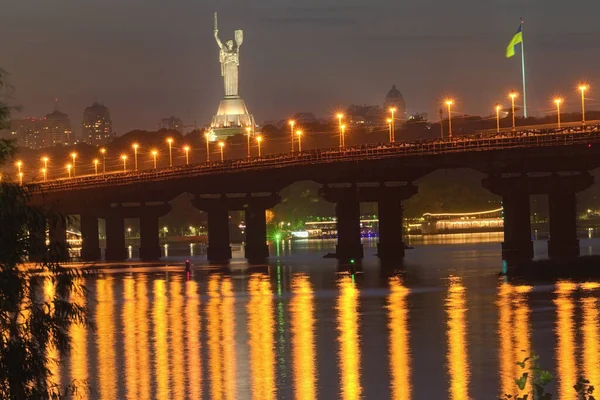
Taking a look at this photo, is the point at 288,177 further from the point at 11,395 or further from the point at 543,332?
the point at 11,395

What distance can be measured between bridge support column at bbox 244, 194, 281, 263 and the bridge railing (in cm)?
538

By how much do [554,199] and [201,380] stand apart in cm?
7707

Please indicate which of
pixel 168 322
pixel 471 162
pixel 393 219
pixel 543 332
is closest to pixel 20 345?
pixel 543 332

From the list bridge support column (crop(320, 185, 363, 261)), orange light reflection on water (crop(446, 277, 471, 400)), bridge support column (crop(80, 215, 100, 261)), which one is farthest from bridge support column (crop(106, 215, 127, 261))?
orange light reflection on water (crop(446, 277, 471, 400))

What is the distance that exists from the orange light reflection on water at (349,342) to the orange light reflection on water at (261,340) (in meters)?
2.08

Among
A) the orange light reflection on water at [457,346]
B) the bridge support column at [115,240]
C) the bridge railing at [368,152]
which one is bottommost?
the orange light reflection on water at [457,346]

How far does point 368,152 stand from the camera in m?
121

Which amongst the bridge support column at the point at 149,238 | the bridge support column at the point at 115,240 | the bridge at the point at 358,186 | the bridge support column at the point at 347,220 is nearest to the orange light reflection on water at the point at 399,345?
the bridge at the point at 358,186

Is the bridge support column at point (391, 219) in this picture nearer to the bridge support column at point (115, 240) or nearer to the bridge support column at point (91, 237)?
the bridge support column at point (115, 240)

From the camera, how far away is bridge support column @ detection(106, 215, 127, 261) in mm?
155875

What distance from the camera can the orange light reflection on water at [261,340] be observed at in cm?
4031

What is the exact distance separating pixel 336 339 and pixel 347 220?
75.7m

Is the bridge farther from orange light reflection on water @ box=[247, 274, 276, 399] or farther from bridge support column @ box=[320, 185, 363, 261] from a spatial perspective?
orange light reflection on water @ box=[247, 274, 276, 399]

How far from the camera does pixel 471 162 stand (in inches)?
4503
